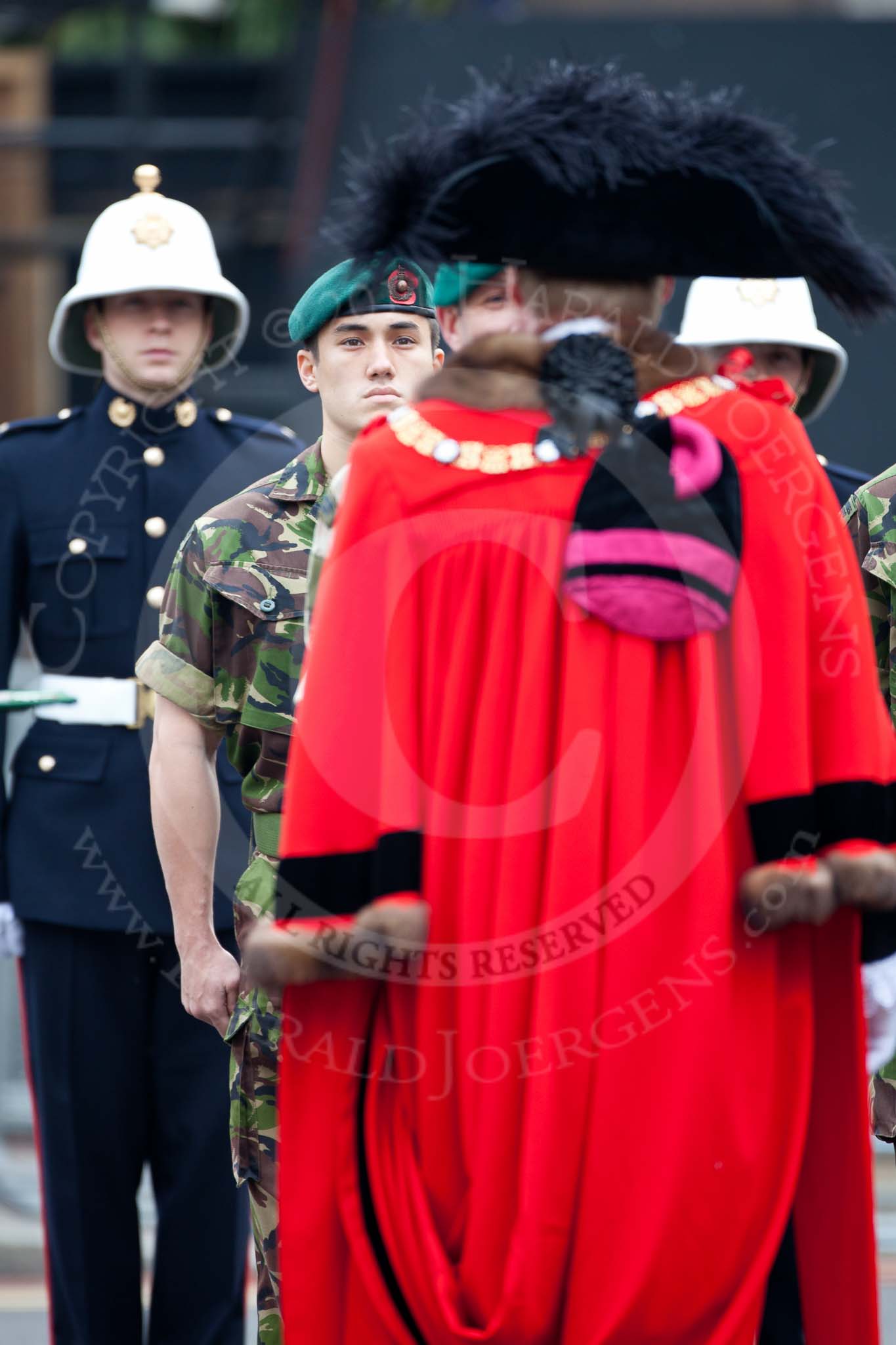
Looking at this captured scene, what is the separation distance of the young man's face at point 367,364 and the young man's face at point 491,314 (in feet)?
2.50

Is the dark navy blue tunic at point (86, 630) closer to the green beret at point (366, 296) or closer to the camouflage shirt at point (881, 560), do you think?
the green beret at point (366, 296)

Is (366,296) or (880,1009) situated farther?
(366,296)

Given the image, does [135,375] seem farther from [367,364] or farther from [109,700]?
[367,364]

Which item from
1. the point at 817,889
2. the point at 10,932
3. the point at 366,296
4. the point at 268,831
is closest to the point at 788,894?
the point at 817,889

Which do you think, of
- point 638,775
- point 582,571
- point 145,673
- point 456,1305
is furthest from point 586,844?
point 145,673

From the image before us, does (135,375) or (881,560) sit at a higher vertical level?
(135,375)

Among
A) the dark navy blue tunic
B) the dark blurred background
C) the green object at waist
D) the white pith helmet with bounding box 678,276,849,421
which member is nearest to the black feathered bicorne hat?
the green object at waist

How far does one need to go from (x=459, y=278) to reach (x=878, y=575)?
1.27 meters

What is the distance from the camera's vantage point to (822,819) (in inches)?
95.6

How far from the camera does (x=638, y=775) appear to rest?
2.37m

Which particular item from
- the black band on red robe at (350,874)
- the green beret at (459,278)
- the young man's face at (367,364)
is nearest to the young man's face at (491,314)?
the green beret at (459,278)

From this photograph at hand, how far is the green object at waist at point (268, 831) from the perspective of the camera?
3.16m

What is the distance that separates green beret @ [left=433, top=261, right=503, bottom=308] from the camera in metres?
2.47

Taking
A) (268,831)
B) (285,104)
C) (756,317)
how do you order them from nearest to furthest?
(268,831) < (756,317) < (285,104)
